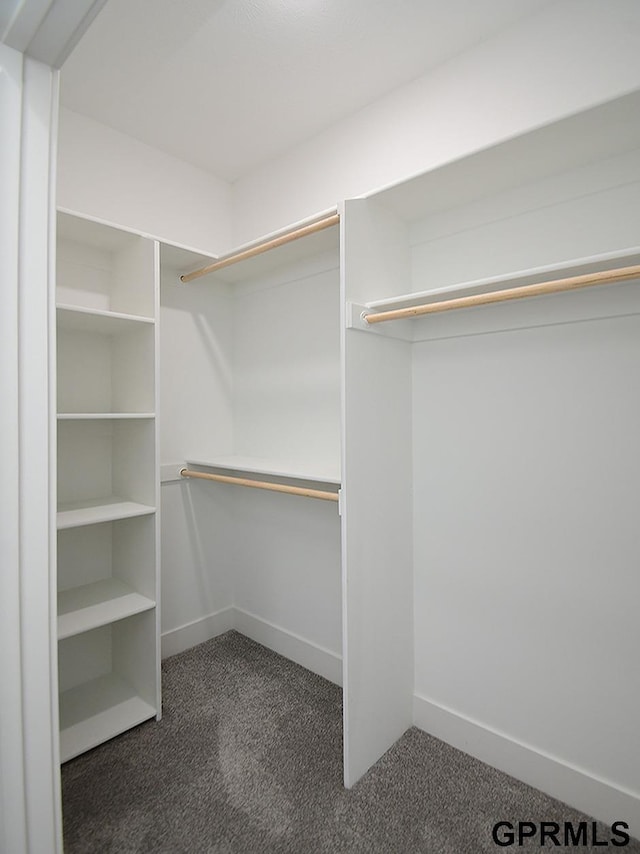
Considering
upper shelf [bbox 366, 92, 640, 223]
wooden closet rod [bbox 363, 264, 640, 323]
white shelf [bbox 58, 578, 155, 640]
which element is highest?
upper shelf [bbox 366, 92, 640, 223]

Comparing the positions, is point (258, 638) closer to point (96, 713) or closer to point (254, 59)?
point (96, 713)

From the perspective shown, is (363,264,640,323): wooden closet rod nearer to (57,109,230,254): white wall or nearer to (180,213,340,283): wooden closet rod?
(180,213,340,283): wooden closet rod

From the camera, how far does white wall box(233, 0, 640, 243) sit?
4.79 feet

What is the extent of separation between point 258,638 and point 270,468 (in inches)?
45.3

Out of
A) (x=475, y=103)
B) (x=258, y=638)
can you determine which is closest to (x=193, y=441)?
(x=258, y=638)

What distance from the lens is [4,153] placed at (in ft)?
2.99

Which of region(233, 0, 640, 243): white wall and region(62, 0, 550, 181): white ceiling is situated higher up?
region(62, 0, 550, 181): white ceiling

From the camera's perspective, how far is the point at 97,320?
1.94 m

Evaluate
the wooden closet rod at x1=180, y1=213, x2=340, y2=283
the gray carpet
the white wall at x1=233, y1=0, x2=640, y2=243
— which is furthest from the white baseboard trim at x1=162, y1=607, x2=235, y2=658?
the white wall at x1=233, y1=0, x2=640, y2=243

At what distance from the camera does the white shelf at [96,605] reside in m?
1.81

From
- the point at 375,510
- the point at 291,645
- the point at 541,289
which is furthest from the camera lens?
the point at 291,645

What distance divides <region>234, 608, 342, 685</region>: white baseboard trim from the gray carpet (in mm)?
195

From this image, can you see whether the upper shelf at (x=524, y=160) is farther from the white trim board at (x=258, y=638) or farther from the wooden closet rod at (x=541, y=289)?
the white trim board at (x=258, y=638)

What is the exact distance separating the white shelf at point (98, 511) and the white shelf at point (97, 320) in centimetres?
80
